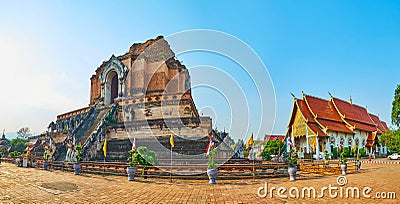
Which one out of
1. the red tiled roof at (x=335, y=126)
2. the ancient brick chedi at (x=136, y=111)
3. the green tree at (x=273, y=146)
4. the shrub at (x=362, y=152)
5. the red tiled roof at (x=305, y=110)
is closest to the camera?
the ancient brick chedi at (x=136, y=111)

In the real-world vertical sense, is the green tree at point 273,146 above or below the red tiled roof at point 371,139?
below

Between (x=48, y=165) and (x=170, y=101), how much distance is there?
12608 mm

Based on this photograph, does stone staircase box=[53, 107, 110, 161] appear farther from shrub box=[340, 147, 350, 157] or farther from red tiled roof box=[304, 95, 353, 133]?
shrub box=[340, 147, 350, 157]

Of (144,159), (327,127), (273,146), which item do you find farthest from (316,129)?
(144,159)

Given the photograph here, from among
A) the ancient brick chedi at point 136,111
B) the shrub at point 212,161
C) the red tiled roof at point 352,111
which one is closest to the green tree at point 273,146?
the red tiled roof at point 352,111

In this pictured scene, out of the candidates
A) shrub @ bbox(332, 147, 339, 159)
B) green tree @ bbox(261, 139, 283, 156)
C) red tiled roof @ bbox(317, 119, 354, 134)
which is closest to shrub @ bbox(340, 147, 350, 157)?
shrub @ bbox(332, 147, 339, 159)

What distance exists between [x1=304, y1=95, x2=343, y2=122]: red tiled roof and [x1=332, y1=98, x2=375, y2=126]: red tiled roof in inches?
43.3

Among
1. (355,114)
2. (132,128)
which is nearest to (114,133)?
(132,128)

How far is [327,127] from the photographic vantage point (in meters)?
38.7

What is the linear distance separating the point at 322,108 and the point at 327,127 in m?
5.07

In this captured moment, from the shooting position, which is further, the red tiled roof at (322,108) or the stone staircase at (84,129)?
the red tiled roof at (322,108)

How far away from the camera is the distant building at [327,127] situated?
38.7 metres

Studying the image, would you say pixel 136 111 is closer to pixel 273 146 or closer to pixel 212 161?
pixel 212 161

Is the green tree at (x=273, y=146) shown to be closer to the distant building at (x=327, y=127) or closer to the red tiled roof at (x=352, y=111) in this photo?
the distant building at (x=327, y=127)
